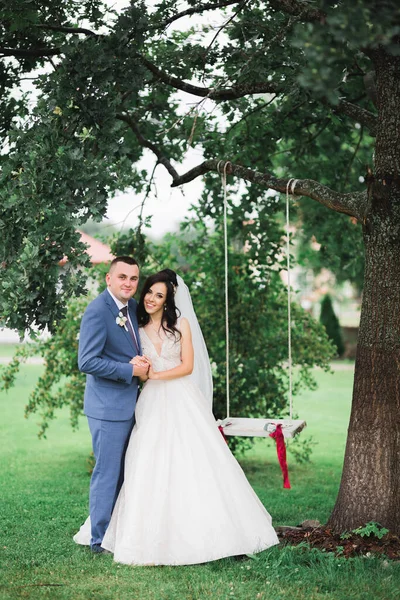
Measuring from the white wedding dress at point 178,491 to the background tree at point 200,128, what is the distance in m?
0.92

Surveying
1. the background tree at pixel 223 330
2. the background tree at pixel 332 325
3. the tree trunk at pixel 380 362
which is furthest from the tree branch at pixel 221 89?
the background tree at pixel 332 325

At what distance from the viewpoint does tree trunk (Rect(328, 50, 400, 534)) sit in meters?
5.76

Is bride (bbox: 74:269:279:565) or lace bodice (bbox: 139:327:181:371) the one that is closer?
bride (bbox: 74:269:279:565)

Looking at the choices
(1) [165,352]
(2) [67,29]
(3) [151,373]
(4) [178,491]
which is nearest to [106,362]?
(3) [151,373]

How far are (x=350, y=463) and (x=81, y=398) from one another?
4.49 meters

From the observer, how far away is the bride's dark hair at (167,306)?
19.4 ft

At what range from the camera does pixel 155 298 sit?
19.3ft

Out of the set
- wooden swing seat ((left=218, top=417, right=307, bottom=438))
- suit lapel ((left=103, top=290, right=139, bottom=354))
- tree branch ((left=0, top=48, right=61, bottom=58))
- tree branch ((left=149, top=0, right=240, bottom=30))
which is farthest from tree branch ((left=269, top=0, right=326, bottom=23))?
wooden swing seat ((left=218, top=417, right=307, bottom=438))

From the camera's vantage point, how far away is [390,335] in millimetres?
5777

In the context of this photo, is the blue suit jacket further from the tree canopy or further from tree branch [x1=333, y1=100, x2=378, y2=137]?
tree branch [x1=333, y1=100, x2=378, y2=137]

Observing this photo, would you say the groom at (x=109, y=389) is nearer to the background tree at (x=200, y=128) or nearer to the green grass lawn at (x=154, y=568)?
the green grass lawn at (x=154, y=568)

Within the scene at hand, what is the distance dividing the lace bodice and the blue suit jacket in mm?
118

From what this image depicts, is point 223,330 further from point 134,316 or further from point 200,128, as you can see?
point 134,316

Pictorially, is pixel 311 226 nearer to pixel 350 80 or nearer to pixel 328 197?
pixel 350 80
